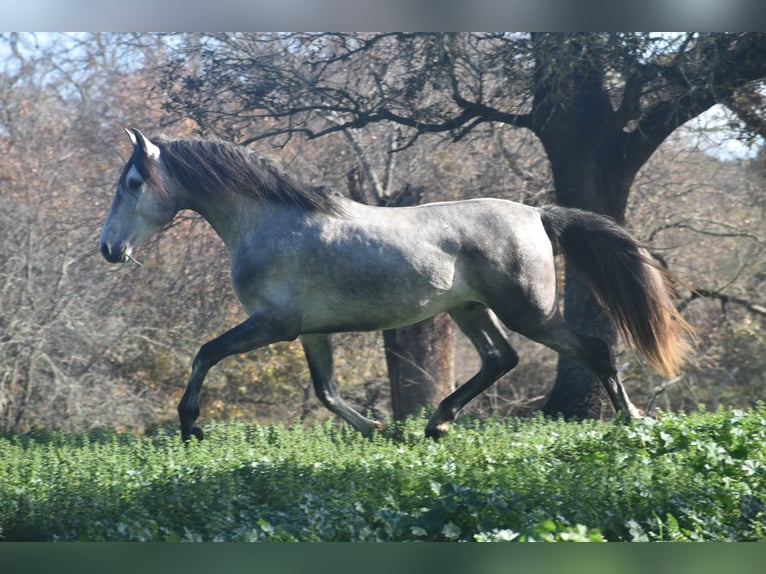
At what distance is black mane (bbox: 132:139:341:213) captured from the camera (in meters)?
Result: 7.33

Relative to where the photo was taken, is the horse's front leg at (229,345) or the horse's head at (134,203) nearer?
the horse's front leg at (229,345)

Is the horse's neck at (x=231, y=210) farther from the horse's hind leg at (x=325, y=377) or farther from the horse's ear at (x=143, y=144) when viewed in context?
the horse's hind leg at (x=325, y=377)

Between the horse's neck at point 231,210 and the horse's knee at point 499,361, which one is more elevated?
the horse's neck at point 231,210

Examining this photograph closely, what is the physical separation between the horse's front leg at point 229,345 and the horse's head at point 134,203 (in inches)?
38.8

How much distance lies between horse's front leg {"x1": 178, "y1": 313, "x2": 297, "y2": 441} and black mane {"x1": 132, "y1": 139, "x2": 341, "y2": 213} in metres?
0.97

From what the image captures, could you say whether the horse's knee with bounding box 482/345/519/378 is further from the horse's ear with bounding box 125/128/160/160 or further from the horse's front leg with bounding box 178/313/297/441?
the horse's ear with bounding box 125/128/160/160

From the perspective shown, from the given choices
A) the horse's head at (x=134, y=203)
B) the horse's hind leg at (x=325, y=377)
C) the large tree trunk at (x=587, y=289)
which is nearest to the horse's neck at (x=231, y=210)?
the horse's head at (x=134, y=203)

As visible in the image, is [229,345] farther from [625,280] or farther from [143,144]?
[625,280]

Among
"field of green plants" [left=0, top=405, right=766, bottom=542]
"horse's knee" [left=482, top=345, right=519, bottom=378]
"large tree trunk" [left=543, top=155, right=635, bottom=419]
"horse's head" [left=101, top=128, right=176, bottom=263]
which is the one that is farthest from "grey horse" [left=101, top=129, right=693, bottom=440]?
"large tree trunk" [left=543, top=155, right=635, bottom=419]

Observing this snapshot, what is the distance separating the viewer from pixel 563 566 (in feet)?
15.6

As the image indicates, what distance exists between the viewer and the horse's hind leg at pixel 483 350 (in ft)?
25.7

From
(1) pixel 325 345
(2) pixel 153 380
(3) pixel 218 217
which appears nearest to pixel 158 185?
(3) pixel 218 217

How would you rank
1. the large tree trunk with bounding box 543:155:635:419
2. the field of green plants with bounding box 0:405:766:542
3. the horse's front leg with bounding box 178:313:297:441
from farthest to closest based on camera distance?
1. the large tree trunk with bounding box 543:155:635:419
2. the horse's front leg with bounding box 178:313:297:441
3. the field of green plants with bounding box 0:405:766:542
